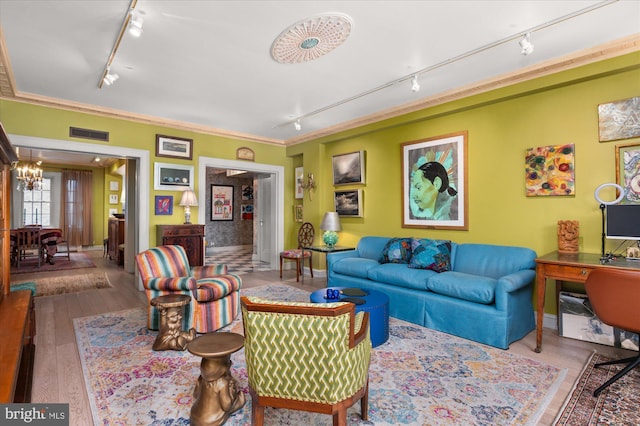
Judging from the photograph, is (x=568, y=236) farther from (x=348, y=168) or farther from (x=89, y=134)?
(x=89, y=134)

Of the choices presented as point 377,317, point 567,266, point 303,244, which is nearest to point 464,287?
point 567,266

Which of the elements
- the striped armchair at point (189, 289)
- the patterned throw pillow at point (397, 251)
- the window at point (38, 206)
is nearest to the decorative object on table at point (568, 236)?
the patterned throw pillow at point (397, 251)

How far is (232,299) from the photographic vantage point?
3.70 meters

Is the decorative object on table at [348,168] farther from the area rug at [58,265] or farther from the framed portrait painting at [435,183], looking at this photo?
the area rug at [58,265]

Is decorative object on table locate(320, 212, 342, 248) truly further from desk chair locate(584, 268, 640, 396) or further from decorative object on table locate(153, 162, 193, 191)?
desk chair locate(584, 268, 640, 396)

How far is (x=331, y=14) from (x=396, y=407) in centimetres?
293

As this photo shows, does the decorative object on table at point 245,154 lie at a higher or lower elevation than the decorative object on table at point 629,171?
higher

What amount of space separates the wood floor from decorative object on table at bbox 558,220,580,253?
0.89 m

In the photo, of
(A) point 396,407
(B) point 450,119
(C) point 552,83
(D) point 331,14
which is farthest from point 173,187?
(C) point 552,83

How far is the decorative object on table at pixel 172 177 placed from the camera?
5.46 m

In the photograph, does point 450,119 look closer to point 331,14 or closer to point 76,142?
point 331,14

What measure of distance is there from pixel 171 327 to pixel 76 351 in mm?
858

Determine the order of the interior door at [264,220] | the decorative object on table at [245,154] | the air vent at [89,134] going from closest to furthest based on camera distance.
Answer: the air vent at [89,134], the decorative object on table at [245,154], the interior door at [264,220]

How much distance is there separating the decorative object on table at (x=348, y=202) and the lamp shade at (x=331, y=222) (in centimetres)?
25
